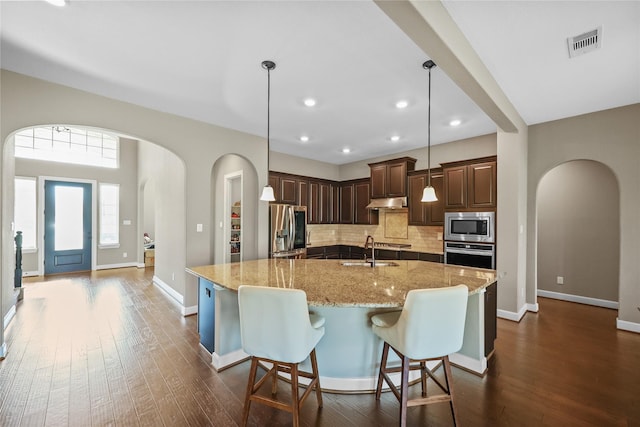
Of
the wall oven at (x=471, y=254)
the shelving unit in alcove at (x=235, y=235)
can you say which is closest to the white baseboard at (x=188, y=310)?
the shelving unit in alcove at (x=235, y=235)

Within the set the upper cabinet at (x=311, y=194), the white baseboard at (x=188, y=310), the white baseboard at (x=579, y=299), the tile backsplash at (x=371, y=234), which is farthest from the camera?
the upper cabinet at (x=311, y=194)

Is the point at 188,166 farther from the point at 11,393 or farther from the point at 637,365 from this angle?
the point at 637,365

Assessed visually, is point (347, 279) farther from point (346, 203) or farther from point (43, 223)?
point (43, 223)

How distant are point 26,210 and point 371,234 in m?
7.70

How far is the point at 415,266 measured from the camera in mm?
3041

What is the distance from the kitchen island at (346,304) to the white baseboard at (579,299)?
10.5ft

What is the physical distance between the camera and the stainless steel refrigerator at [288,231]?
4918 mm

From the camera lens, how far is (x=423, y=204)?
5.10 meters

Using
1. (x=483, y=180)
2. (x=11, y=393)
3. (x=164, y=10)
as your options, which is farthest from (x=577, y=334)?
(x=11, y=393)

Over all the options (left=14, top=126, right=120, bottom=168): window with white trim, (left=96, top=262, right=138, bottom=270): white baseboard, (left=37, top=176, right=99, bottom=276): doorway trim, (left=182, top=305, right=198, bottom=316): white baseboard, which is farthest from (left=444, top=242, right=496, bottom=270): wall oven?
(left=37, top=176, right=99, bottom=276): doorway trim

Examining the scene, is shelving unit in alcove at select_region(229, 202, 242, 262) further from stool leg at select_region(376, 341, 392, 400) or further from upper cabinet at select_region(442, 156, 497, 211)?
upper cabinet at select_region(442, 156, 497, 211)

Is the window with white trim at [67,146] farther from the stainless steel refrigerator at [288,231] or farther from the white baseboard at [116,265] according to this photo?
the stainless steel refrigerator at [288,231]

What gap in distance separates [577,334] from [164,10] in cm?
525


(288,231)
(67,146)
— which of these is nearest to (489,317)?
(288,231)
